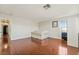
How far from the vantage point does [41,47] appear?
1.77 meters

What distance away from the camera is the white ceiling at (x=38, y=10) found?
1.69 meters

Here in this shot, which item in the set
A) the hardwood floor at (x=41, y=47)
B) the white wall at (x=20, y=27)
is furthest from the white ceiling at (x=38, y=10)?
the hardwood floor at (x=41, y=47)

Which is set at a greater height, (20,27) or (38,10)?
(38,10)

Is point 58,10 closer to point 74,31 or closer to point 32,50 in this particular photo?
point 74,31

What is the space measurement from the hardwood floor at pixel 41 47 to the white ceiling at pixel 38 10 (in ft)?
1.30

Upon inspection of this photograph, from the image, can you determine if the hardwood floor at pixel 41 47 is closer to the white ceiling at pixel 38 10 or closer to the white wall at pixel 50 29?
the white wall at pixel 50 29

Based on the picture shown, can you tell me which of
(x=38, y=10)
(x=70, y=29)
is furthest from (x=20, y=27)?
(x=70, y=29)

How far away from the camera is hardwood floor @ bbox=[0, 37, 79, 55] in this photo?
1736 millimetres

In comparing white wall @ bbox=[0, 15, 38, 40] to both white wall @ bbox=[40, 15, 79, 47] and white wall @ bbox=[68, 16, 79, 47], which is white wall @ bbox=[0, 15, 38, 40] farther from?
white wall @ bbox=[68, 16, 79, 47]

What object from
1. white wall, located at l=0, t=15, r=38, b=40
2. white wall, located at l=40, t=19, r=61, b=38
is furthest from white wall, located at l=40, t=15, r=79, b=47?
white wall, located at l=0, t=15, r=38, b=40

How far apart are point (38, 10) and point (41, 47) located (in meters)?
0.62

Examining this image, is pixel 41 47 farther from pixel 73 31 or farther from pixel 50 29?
pixel 73 31

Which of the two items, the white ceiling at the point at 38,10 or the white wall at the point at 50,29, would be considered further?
the white wall at the point at 50,29
